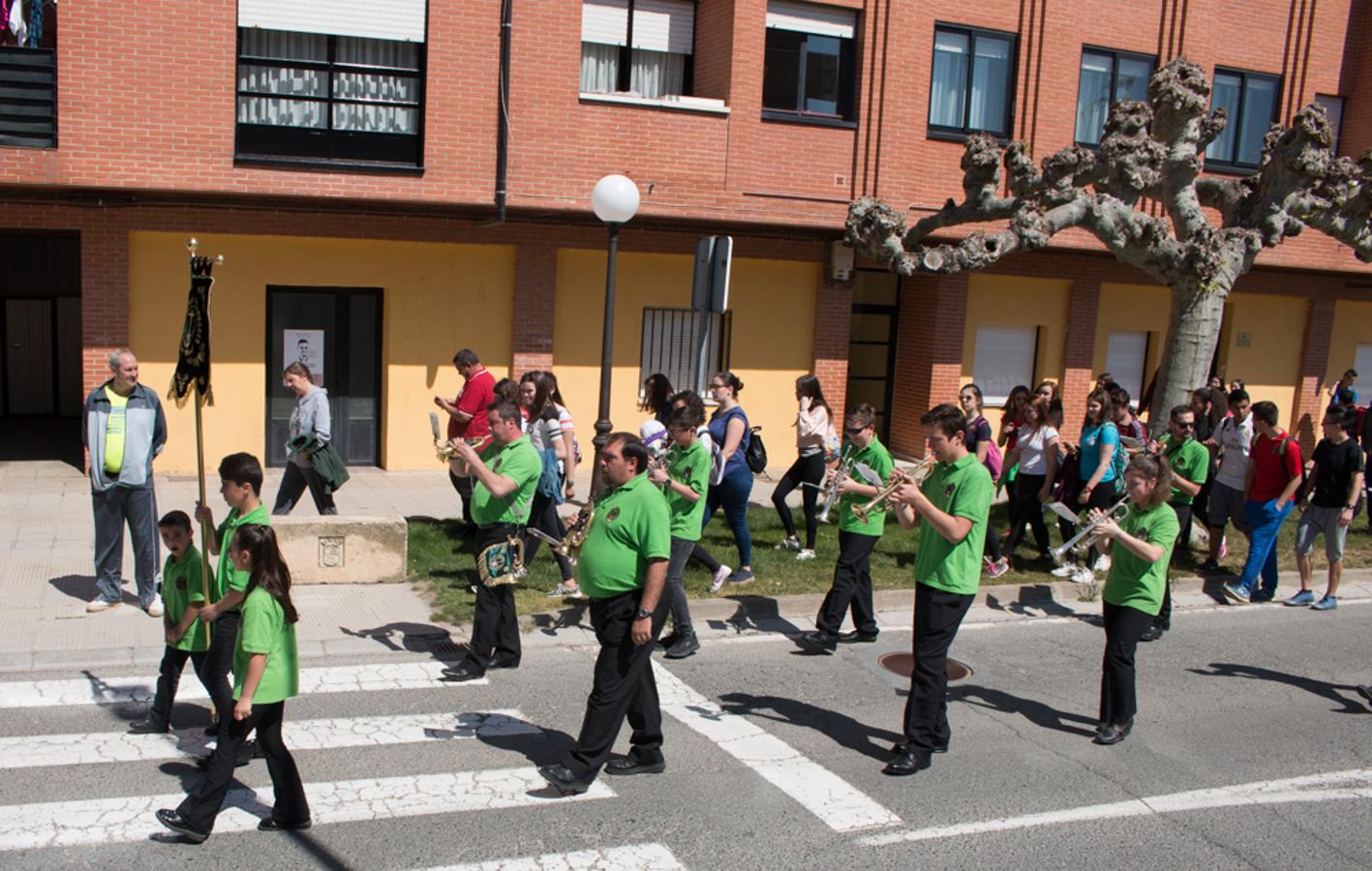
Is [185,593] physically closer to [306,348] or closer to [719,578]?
→ [719,578]

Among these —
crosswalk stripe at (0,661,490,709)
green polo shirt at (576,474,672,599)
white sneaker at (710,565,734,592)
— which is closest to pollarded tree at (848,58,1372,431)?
white sneaker at (710,565,734,592)

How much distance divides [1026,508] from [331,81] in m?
9.34

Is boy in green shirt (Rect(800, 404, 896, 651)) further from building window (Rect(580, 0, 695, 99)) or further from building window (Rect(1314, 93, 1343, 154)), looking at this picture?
building window (Rect(1314, 93, 1343, 154))

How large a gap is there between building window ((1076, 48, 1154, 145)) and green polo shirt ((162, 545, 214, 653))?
15.5 metres

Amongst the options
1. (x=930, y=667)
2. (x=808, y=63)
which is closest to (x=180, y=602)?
(x=930, y=667)

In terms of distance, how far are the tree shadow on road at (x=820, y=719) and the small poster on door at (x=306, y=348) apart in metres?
9.37

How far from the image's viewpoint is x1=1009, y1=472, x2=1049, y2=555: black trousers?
11.7 m

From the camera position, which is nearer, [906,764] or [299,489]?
[906,764]

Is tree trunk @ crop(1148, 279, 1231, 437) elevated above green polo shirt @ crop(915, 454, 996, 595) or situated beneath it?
elevated above

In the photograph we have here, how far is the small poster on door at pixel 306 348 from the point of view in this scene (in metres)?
15.3

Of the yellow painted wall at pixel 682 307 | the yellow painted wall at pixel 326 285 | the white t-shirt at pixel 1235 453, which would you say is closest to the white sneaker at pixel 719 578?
the white t-shirt at pixel 1235 453

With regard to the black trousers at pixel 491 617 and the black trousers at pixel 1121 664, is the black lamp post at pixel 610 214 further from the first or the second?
the black trousers at pixel 1121 664

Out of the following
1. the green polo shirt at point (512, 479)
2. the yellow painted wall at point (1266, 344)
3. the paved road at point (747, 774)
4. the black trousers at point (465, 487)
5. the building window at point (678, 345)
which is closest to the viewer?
the paved road at point (747, 774)

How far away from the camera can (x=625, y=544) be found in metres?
6.23
